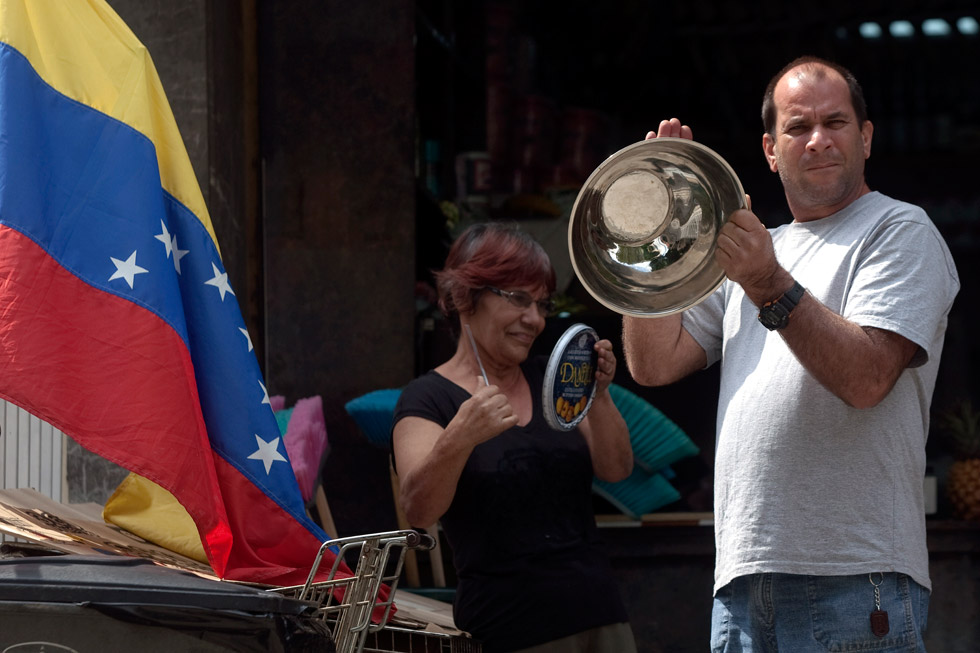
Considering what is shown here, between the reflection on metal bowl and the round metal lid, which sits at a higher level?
the reflection on metal bowl

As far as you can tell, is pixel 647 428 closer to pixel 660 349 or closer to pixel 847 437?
pixel 660 349

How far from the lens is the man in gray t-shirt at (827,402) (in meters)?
2.03

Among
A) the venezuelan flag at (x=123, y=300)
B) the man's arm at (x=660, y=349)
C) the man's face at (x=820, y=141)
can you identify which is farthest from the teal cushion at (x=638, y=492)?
the man's face at (x=820, y=141)

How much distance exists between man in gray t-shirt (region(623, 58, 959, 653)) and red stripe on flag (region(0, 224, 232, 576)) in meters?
1.06

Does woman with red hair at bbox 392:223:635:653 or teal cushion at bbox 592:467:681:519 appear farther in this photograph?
teal cushion at bbox 592:467:681:519

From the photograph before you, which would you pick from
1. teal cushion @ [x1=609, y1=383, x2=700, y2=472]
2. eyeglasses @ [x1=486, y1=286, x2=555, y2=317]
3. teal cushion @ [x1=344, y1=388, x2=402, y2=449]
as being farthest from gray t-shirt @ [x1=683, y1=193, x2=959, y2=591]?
teal cushion @ [x1=344, y1=388, x2=402, y2=449]

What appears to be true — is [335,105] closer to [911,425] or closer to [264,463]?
[264,463]

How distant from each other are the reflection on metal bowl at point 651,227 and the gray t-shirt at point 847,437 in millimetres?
210

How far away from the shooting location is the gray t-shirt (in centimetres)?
208

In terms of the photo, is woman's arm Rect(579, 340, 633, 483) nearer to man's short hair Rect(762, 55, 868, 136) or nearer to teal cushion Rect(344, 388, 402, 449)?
man's short hair Rect(762, 55, 868, 136)

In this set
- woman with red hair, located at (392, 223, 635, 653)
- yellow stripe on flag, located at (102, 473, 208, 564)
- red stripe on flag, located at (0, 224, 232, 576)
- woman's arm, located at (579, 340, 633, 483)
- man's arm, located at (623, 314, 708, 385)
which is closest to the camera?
red stripe on flag, located at (0, 224, 232, 576)

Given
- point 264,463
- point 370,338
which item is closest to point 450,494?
point 264,463

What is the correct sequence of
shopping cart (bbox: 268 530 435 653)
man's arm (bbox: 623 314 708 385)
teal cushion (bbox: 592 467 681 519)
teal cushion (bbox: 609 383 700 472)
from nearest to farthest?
shopping cart (bbox: 268 530 435 653)
man's arm (bbox: 623 314 708 385)
teal cushion (bbox: 609 383 700 472)
teal cushion (bbox: 592 467 681 519)

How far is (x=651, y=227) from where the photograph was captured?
2.29m
